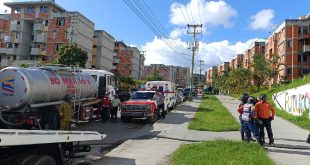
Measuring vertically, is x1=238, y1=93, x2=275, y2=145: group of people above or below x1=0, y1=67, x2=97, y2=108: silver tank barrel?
below

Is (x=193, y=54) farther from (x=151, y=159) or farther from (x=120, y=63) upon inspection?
(x=120, y=63)

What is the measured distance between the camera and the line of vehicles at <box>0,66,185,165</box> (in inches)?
250

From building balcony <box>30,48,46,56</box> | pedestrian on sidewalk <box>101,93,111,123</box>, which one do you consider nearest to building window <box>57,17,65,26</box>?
building balcony <box>30,48,46,56</box>

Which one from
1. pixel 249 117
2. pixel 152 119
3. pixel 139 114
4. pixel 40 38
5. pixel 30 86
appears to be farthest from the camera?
pixel 40 38

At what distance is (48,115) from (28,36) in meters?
66.7

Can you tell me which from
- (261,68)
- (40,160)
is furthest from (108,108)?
(261,68)

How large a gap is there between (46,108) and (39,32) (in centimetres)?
6214

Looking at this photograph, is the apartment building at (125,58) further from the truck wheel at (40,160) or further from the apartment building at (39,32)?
the truck wheel at (40,160)

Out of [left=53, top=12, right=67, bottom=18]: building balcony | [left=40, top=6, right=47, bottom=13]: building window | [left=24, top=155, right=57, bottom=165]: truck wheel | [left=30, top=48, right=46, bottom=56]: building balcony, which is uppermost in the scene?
[left=40, top=6, right=47, bottom=13]: building window

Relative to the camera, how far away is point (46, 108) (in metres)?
14.9

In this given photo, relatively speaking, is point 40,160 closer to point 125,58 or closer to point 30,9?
point 30,9

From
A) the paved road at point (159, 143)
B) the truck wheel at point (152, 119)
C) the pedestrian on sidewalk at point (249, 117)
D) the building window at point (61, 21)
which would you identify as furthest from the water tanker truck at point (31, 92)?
the building window at point (61, 21)

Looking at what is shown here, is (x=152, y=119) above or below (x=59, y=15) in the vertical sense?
below

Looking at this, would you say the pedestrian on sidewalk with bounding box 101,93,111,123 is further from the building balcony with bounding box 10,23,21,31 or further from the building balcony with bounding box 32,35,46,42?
the building balcony with bounding box 10,23,21,31
